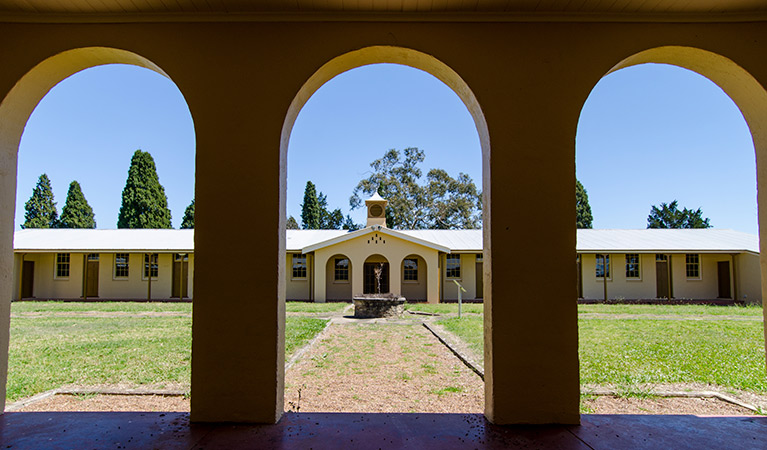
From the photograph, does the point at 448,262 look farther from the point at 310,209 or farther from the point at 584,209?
the point at 310,209

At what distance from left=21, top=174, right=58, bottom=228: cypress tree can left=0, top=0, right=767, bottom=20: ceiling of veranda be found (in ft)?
141

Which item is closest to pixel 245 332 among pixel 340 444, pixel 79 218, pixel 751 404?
pixel 340 444

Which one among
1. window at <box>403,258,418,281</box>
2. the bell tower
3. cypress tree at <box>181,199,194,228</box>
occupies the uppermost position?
cypress tree at <box>181,199,194,228</box>

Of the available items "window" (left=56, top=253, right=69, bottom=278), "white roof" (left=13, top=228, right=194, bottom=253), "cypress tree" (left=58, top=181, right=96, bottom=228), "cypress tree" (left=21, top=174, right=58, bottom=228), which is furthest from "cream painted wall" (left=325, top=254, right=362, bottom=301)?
"cypress tree" (left=21, top=174, right=58, bottom=228)

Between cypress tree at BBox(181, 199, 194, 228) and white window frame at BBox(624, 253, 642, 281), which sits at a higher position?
cypress tree at BBox(181, 199, 194, 228)

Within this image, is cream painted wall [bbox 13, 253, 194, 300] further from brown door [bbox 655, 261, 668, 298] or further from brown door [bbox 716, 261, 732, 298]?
brown door [bbox 716, 261, 732, 298]

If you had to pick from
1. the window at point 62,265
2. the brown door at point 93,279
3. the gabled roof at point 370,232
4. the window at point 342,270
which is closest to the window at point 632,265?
the gabled roof at point 370,232

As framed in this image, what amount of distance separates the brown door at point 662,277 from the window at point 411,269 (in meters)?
11.0

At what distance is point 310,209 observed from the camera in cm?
4250

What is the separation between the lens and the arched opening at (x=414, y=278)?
20.9 meters

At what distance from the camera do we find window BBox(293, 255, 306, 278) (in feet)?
68.5

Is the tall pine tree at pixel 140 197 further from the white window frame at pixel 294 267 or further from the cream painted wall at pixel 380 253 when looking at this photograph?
the cream painted wall at pixel 380 253

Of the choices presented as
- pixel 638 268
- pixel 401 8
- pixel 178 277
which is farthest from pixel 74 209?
pixel 401 8

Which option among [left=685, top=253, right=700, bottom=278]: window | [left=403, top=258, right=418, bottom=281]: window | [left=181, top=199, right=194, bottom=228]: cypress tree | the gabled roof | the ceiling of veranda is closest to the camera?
the ceiling of veranda
